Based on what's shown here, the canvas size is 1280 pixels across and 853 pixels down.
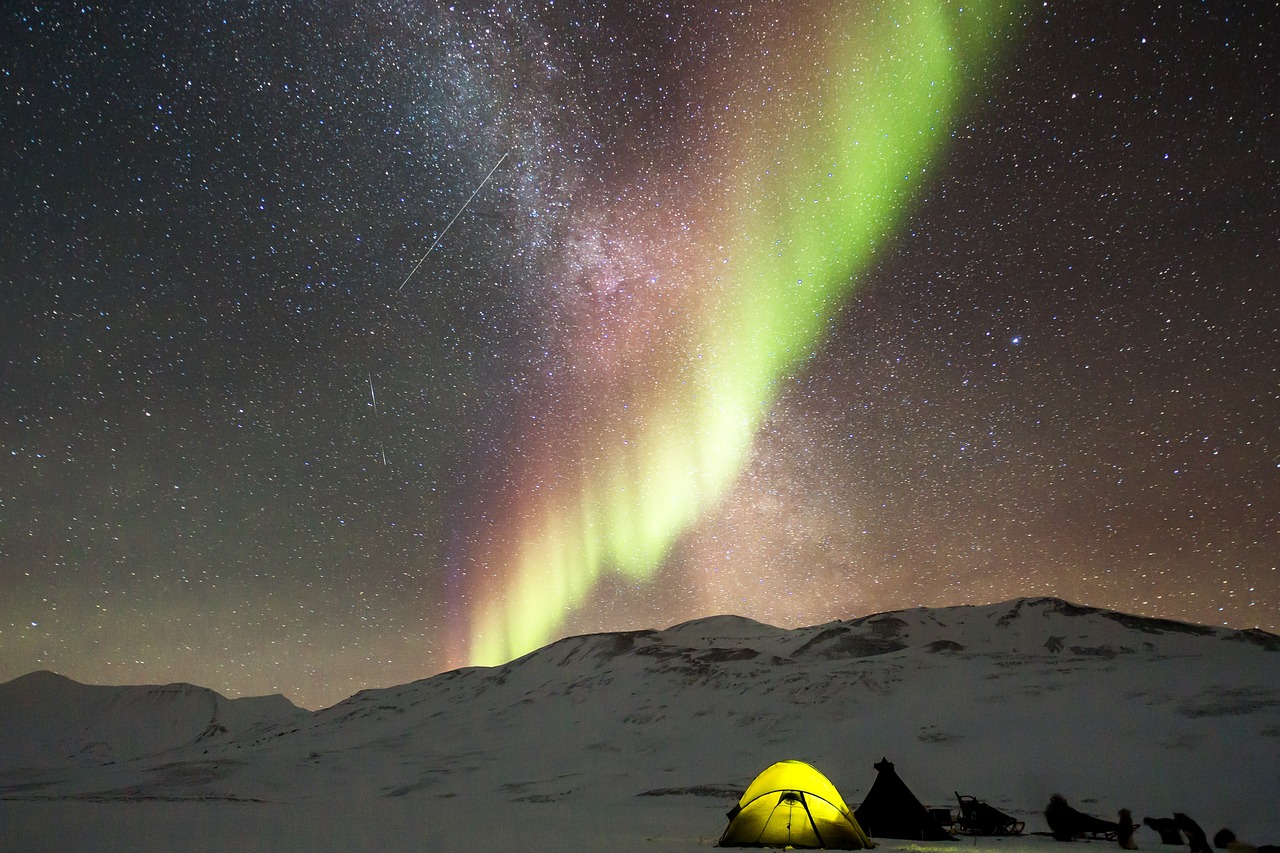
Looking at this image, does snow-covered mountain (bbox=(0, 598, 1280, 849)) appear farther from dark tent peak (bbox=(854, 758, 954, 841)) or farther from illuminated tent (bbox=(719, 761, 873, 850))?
dark tent peak (bbox=(854, 758, 954, 841))

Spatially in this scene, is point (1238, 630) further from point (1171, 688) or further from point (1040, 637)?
point (1171, 688)

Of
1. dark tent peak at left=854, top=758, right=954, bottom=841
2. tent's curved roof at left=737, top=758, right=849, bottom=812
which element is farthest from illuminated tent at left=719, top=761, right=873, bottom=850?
dark tent peak at left=854, top=758, right=954, bottom=841

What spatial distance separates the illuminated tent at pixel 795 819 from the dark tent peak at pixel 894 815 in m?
4.13

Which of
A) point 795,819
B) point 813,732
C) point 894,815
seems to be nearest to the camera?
point 795,819

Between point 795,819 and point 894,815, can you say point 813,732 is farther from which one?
point 795,819

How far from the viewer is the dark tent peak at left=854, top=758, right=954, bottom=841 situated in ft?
79.5

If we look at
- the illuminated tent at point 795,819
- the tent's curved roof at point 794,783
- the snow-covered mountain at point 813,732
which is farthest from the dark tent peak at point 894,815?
the snow-covered mountain at point 813,732

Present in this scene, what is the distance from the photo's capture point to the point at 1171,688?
67188 mm

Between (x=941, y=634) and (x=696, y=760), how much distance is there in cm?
6017

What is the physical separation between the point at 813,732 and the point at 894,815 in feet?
169

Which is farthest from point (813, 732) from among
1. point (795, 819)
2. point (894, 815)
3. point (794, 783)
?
point (795, 819)

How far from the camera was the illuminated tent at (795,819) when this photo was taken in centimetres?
1998

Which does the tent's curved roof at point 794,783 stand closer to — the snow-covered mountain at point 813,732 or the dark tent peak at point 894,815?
the dark tent peak at point 894,815

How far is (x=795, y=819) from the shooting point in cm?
2020
